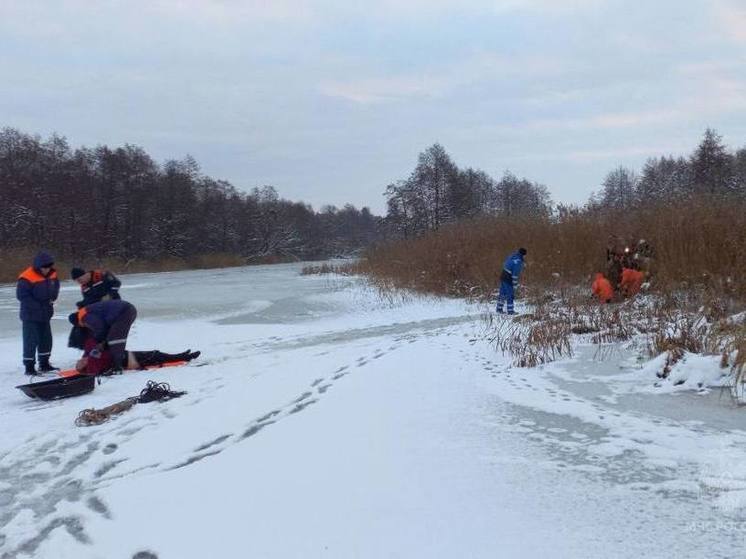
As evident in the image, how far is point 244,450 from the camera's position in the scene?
4.45 metres

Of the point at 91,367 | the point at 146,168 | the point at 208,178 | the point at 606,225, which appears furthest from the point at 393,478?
the point at 208,178

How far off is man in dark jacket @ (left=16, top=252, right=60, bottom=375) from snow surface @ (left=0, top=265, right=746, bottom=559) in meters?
1.23

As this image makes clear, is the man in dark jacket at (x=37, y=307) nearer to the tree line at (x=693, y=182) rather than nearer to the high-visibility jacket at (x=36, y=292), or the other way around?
the high-visibility jacket at (x=36, y=292)

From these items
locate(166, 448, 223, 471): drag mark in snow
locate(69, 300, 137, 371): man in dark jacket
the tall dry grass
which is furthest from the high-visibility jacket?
the tall dry grass

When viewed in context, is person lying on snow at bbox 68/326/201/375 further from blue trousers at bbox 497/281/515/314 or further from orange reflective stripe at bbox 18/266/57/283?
blue trousers at bbox 497/281/515/314

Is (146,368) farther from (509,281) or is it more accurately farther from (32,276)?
(509,281)

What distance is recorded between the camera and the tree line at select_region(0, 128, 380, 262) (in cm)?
5141

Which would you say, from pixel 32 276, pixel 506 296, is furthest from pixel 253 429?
pixel 506 296

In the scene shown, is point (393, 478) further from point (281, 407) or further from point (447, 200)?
point (447, 200)

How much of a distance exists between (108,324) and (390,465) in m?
5.71

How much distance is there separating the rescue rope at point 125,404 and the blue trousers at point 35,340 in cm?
275

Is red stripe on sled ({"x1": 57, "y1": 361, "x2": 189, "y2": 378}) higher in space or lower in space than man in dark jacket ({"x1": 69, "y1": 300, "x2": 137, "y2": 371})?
lower

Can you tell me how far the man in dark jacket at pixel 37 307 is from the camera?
831 cm

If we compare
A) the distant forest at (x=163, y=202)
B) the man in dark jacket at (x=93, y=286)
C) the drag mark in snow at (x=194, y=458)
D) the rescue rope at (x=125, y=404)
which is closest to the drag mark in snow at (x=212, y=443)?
the drag mark in snow at (x=194, y=458)
